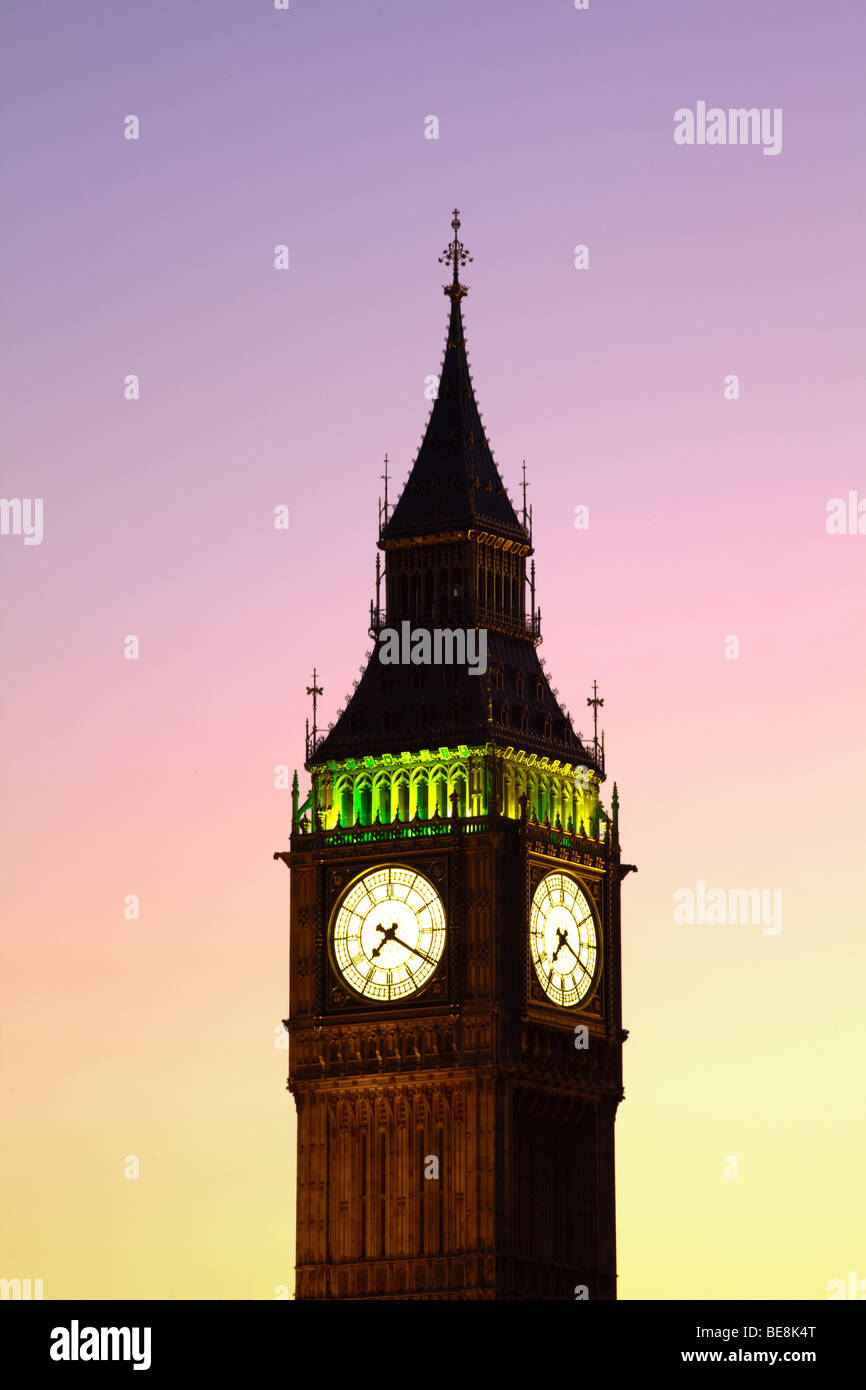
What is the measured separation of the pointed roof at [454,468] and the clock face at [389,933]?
13.0 metres

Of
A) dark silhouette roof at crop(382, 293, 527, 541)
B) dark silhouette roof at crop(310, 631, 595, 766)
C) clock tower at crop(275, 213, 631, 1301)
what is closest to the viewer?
clock tower at crop(275, 213, 631, 1301)

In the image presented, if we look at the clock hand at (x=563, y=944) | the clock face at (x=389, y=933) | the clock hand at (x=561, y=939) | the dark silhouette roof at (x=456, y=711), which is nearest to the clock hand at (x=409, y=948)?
the clock face at (x=389, y=933)

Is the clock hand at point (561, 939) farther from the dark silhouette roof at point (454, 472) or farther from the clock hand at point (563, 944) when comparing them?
the dark silhouette roof at point (454, 472)

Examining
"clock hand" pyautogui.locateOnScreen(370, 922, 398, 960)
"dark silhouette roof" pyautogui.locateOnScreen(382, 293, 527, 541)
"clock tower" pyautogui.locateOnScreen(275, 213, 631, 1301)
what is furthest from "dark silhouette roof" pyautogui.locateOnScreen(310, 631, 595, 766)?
"clock hand" pyautogui.locateOnScreen(370, 922, 398, 960)

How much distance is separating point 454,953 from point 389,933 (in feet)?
9.17

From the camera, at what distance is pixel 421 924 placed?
177625 millimetres

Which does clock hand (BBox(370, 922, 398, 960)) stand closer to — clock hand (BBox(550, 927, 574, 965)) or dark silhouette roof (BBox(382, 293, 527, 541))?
clock hand (BBox(550, 927, 574, 965))

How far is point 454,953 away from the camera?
176625mm

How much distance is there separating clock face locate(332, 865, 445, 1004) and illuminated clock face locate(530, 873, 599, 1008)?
11.8ft

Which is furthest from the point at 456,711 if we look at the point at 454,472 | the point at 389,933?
the point at 454,472

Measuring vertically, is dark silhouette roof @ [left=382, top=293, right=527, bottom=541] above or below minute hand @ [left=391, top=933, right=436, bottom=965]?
above

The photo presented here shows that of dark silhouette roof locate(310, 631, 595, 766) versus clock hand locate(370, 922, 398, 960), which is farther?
dark silhouette roof locate(310, 631, 595, 766)

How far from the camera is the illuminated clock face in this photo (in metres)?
178
